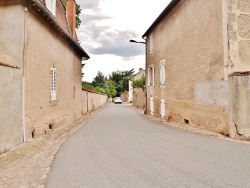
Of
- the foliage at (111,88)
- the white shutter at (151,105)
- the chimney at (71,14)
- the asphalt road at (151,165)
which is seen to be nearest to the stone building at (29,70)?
the asphalt road at (151,165)

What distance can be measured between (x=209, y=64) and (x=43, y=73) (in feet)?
24.3

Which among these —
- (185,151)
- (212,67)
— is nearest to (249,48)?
(212,67)

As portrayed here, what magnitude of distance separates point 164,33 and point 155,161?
51.1 feet

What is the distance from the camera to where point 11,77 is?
30.2 feet

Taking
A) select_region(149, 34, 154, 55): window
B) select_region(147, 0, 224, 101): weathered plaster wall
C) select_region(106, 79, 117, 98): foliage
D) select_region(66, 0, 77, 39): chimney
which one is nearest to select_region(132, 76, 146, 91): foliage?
select_region(149, 34, 154, 55): window

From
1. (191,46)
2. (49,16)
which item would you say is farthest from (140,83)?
(49,16)

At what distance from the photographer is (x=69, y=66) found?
1942 centimetres

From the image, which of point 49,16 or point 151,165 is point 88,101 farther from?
point 151,165

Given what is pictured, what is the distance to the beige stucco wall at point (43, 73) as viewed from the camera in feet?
36.2

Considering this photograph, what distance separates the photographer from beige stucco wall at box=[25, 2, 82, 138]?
1102 cm

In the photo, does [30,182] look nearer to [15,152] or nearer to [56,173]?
[56,173]

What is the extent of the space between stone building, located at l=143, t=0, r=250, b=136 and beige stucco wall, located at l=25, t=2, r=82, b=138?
6832 millimetres

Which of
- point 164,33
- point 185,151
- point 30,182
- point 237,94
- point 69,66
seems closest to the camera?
point 30,182

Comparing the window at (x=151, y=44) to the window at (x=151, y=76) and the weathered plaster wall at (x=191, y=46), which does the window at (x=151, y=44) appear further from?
the weathered plaster wall at (x=191, y=46)
